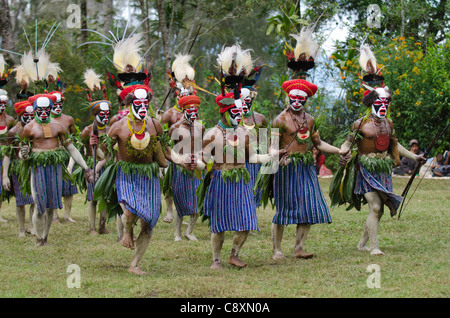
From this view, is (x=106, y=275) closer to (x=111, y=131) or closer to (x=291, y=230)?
(x=111, y=131)

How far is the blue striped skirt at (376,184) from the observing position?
7.48 meters

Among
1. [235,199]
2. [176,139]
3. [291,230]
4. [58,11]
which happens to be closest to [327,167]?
[291,230]

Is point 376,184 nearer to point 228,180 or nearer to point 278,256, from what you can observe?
point 278,256

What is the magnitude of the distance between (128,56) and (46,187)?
2.36m

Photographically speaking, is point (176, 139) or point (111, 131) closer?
point (111, 131)

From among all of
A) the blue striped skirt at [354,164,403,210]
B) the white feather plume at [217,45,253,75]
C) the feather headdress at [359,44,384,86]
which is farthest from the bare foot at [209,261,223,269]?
the feather headdress at [359,44,384,86]

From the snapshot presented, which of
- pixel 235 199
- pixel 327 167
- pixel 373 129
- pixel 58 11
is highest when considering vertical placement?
pixel 58 11

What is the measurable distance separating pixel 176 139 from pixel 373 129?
106 inches

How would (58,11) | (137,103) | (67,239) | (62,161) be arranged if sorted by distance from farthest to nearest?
(58,11) → (67,239) → (62,161) → (137,103)

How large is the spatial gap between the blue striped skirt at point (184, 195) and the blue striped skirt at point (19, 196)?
2.35 meters

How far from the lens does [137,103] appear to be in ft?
21.7

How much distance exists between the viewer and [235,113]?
6.84 m

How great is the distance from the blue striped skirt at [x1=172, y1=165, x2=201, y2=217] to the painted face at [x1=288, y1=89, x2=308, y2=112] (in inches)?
86.7

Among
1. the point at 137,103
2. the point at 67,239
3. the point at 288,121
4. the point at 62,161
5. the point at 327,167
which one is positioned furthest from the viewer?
the point at 327,167
